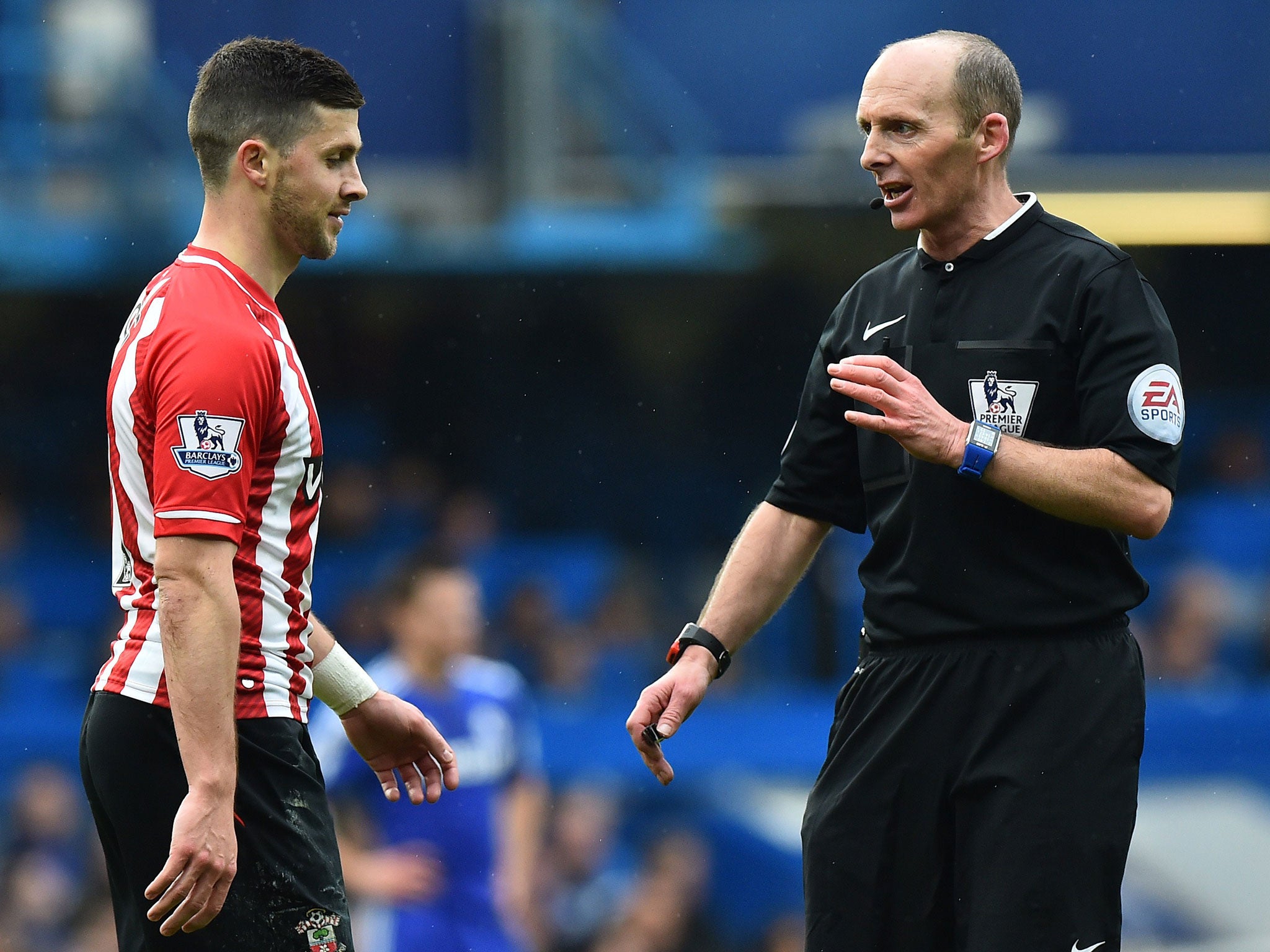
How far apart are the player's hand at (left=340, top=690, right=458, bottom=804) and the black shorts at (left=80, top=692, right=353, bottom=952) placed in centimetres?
42

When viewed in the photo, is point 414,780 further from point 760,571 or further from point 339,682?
point 760,571

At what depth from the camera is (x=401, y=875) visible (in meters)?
5.73

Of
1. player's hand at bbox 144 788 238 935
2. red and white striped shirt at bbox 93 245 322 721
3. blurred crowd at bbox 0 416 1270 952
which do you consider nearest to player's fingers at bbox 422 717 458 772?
red and white striped shirt at bbox 93 245 322 721

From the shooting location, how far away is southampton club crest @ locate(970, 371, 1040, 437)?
3.03 metres

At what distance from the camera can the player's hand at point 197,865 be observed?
2.52 metres

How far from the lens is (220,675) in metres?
2.60

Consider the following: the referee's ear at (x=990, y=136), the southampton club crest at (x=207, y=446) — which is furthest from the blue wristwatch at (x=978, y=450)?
the southampton club crest at (x=207, y=446)

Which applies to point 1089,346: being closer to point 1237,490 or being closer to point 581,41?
point 581,41

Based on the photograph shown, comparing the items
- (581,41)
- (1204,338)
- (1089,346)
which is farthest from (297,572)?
(1204,338)

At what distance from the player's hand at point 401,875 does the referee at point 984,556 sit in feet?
8.99

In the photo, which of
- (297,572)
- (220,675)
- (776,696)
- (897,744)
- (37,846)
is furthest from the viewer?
(776,696)

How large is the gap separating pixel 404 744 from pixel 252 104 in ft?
4.02

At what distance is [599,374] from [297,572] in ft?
34.4

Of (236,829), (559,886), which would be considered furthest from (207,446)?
(559,886)
